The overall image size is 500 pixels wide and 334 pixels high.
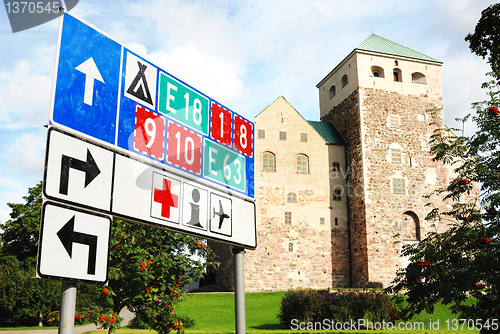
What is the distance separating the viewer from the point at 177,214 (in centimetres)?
477

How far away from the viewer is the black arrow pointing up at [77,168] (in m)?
3.49

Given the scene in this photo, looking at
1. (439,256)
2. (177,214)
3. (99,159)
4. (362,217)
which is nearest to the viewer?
(99,159)

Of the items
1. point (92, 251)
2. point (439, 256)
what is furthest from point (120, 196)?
point (439, 256)

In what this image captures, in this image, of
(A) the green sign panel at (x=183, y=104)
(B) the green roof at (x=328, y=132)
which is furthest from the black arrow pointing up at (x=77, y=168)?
(B) the green roof at (x=328, y=132)

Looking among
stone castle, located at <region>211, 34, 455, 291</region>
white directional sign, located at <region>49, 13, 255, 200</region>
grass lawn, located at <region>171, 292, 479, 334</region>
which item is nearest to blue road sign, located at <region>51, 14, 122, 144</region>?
white directional sign, located at <region>49, 13, 255, 200</region>

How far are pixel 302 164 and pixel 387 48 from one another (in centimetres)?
1327

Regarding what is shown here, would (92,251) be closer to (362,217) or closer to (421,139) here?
(362,217)

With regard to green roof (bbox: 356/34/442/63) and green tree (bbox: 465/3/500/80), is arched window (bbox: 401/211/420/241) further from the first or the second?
green tree (bbox: 465/3/500/80)

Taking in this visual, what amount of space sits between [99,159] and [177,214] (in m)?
1.19

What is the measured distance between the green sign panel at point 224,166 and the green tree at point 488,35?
418 inches

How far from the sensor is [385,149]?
36438 mm

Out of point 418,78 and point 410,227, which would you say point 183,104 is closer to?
point 410,227

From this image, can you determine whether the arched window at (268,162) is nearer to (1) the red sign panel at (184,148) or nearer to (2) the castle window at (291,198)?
(2) the castle window at (291,198)

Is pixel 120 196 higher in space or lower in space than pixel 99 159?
lower
